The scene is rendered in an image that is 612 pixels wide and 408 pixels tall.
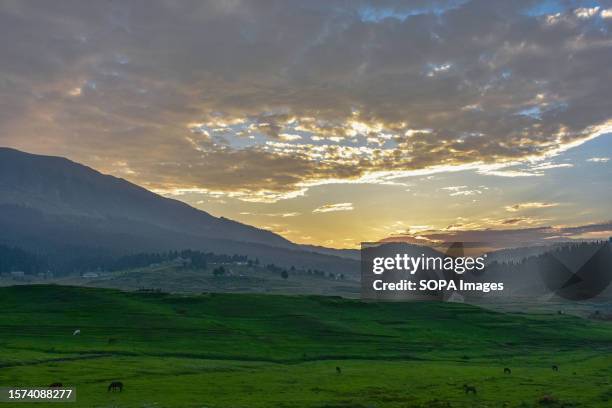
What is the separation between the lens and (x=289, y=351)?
113938 mm

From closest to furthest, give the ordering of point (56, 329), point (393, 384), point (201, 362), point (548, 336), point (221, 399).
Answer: point (221, 399) < point (393, 384) < point (201, 362) < point (56, 329) < point (548, 336)

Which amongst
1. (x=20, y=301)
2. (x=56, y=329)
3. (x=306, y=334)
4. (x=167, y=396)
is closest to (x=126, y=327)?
(x=56, y=329)

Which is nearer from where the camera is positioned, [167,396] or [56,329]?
[167,396]

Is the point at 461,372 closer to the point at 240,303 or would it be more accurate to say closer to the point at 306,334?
the point at 306,334

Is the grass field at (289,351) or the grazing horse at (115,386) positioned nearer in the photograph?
the grazing horse at (115,386)

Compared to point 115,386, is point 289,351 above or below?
below

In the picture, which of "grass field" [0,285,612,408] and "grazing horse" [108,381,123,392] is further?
"grass field" [0,285,612,408]

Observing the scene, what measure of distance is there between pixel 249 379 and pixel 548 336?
105 m

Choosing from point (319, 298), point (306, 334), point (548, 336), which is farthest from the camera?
point (319, 298)

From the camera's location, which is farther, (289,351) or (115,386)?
(289,351)

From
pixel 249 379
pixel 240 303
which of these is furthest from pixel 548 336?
pixel 249 379

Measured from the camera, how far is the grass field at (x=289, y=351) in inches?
2576

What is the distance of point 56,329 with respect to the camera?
127 metres

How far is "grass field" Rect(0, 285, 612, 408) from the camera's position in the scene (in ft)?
215
